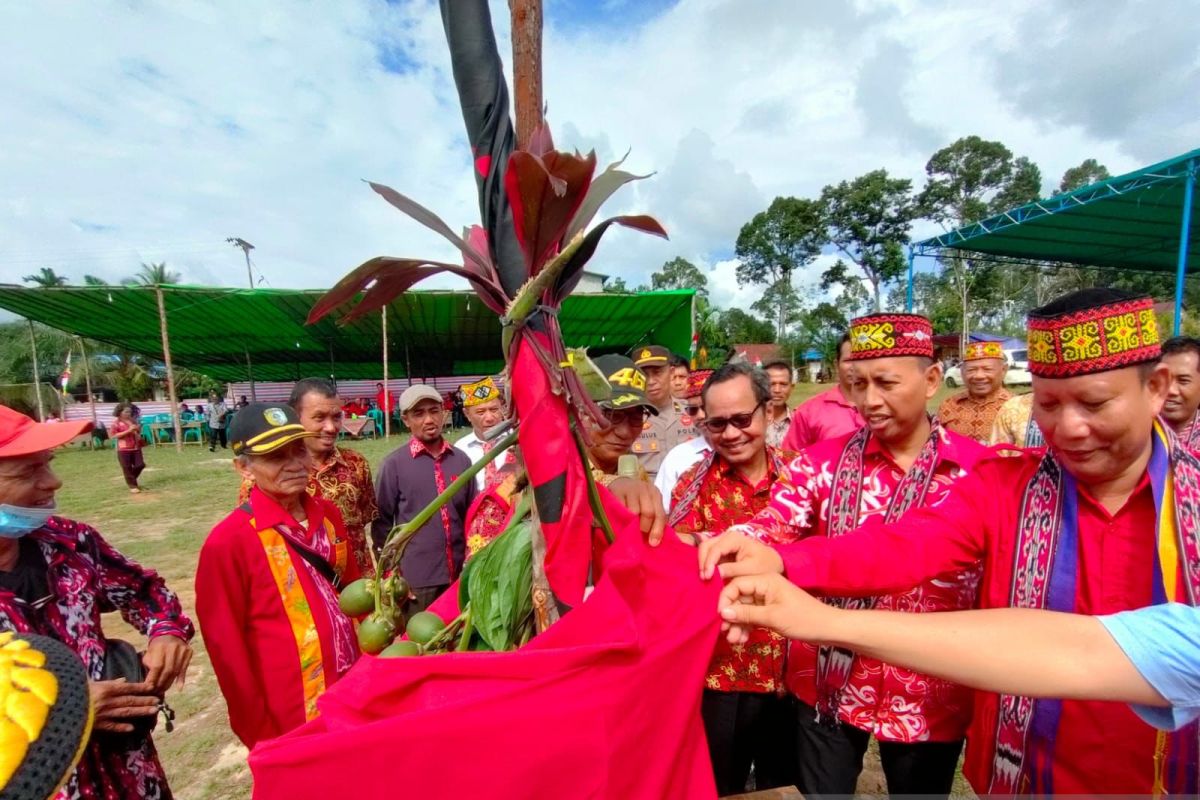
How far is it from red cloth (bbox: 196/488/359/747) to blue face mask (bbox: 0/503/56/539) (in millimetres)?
454

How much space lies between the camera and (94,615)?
1828 mm

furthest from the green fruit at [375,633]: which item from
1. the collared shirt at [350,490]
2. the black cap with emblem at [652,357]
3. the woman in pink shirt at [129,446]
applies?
the woman in pink shirt at [129,446]

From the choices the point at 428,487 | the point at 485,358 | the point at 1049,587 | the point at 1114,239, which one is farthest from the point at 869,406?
the point at 485,358

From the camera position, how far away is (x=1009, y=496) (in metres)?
1.58

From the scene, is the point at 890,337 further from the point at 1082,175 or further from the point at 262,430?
the point at 1082,175

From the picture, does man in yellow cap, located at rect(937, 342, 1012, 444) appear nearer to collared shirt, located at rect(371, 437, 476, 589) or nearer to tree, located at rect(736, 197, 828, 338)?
collared shirt, located at rect(371, 437, 476, 589)

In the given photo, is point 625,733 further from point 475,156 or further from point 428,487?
point 428,487

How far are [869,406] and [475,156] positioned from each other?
1.57m

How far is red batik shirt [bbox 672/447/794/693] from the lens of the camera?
2.26m

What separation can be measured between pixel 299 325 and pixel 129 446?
6.04 m

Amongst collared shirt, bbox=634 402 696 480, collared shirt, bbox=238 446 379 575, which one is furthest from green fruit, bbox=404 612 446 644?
collared shirt, bbox=634 402 696 480

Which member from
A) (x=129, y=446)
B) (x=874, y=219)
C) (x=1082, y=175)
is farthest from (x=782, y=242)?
(x=129, y=446)

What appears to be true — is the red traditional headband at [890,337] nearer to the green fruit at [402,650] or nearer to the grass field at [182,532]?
the green fruit at [402,650]

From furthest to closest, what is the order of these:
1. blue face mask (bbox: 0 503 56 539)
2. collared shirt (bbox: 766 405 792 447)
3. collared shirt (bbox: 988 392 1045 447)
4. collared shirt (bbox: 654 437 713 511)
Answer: collared shirt (bbox: 766 405 792 447)
collared shirt (bbox: 988 392 1045 447)
collared shirt (bbox: 654 437 713 511)
blue face mask (bbox: 0 503 56 539)
